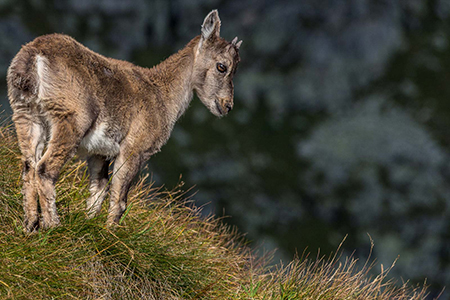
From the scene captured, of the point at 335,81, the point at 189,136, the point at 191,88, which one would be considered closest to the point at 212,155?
the point at 189,136

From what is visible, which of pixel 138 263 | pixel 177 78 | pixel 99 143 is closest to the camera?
pixel 138 263

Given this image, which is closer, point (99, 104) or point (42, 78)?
point (42, 78)

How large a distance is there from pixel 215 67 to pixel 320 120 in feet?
537

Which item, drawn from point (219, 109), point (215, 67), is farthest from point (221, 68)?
point (219, 109)

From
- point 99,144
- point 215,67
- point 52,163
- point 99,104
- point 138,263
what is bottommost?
point 138,263

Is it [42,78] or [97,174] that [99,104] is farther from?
[97,174]

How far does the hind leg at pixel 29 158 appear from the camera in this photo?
6.71m

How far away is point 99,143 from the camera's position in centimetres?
738

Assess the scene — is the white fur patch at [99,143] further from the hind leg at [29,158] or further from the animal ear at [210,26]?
the animal ear at [210,26]

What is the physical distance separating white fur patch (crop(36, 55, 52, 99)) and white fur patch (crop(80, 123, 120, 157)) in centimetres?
81

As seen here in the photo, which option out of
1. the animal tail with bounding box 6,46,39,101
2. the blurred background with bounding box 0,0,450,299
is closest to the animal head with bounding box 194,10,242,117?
the animal tail with bounding box 6,46,39,101

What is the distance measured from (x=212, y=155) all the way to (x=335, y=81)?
4453cm

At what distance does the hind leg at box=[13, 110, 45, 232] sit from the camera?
264 inches

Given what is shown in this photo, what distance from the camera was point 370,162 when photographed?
15675 cm
